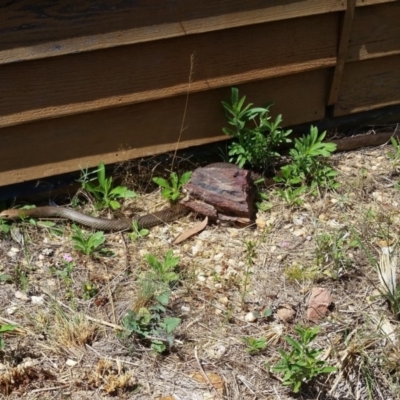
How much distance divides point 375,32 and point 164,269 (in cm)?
198

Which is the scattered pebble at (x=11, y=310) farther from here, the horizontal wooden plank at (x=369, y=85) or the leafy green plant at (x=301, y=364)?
the horizontal wooden plank at (x=369, y=85)

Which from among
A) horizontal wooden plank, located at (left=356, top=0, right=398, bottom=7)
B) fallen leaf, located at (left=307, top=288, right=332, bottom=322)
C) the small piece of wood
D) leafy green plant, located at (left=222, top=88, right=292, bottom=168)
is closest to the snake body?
the small piece of wood

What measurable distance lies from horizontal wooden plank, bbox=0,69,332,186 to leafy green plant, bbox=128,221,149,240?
16.5 inches

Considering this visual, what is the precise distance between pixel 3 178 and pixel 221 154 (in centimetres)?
127

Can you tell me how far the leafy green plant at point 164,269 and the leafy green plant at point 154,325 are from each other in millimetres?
189

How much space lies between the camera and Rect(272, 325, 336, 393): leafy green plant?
3.04m

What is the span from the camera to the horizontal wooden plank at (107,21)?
362cm

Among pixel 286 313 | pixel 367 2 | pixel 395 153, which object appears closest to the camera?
pixel 286 313

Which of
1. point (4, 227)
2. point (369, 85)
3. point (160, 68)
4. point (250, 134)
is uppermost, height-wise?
point (160, 68)

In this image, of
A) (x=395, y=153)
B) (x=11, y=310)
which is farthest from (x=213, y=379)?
(x=395, y=153)

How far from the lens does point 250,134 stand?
167 inches

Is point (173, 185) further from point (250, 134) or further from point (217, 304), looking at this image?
point (217, 304)

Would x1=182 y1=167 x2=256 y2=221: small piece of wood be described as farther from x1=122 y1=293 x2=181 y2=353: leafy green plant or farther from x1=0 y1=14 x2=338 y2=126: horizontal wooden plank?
x1=122 y1=293 x2=181 y2=353: leafy green plant

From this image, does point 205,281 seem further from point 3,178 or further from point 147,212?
point 3,178
